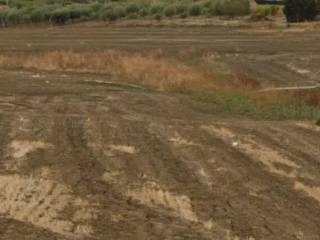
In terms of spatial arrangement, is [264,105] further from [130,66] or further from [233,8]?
[233,8]

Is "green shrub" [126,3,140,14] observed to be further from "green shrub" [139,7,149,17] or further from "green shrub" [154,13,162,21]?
"green shrub" [154,13,162,21]

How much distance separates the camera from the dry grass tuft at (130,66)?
3000cm

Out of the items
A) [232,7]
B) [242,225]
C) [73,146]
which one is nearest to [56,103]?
[73,146]

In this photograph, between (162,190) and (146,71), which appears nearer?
(162,190)

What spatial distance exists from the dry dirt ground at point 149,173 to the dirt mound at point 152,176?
2 cm

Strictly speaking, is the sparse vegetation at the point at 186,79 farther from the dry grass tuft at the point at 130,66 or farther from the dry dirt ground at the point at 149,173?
the dry dirt ground at the point at 149,173

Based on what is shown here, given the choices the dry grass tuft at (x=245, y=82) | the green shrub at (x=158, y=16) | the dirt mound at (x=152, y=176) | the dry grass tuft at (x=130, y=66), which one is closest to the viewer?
the dirt mound at (x=152, y=176)

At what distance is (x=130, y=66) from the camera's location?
34.5 meters

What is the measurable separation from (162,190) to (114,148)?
119 inches

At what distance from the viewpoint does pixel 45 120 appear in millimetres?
18266

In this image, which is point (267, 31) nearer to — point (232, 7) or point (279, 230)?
point (232, 7)

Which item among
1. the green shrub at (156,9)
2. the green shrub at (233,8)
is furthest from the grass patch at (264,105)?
the green shrub at (156,9)

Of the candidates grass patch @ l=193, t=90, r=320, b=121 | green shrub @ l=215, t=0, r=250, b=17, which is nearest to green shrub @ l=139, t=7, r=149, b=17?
green shrub @ l=215, t=0, r=250, b=17

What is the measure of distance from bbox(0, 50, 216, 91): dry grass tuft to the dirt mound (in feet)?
29.7
